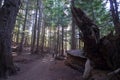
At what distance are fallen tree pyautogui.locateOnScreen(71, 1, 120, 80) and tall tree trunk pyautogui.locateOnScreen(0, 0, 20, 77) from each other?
4342mm

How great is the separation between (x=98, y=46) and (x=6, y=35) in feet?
19.1

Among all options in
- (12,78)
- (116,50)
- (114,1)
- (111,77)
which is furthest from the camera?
(114,1)

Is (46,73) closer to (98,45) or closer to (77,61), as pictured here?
(77,61)

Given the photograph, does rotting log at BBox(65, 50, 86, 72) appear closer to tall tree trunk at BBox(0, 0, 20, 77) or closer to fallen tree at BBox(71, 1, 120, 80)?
fallen tree at BBox(71, 1, 120, 80)

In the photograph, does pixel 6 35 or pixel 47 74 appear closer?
pixel 6 35

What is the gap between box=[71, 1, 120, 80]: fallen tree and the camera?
8.53 metres

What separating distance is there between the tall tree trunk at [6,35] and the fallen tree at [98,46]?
434 cm

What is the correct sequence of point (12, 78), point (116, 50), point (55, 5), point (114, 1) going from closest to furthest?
1. point (116, 50)
2. point (12, 78)
3. point (114, 1)
4. point (55, 5)

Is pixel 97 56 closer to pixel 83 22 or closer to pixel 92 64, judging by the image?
pixel 92 64

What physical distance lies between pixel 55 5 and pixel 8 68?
2313 cm

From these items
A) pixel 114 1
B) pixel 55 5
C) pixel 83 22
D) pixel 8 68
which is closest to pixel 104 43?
pixel 83 22

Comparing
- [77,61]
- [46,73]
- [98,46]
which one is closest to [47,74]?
[46,73]

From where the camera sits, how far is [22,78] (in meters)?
9.95

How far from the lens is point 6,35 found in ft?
35.4
